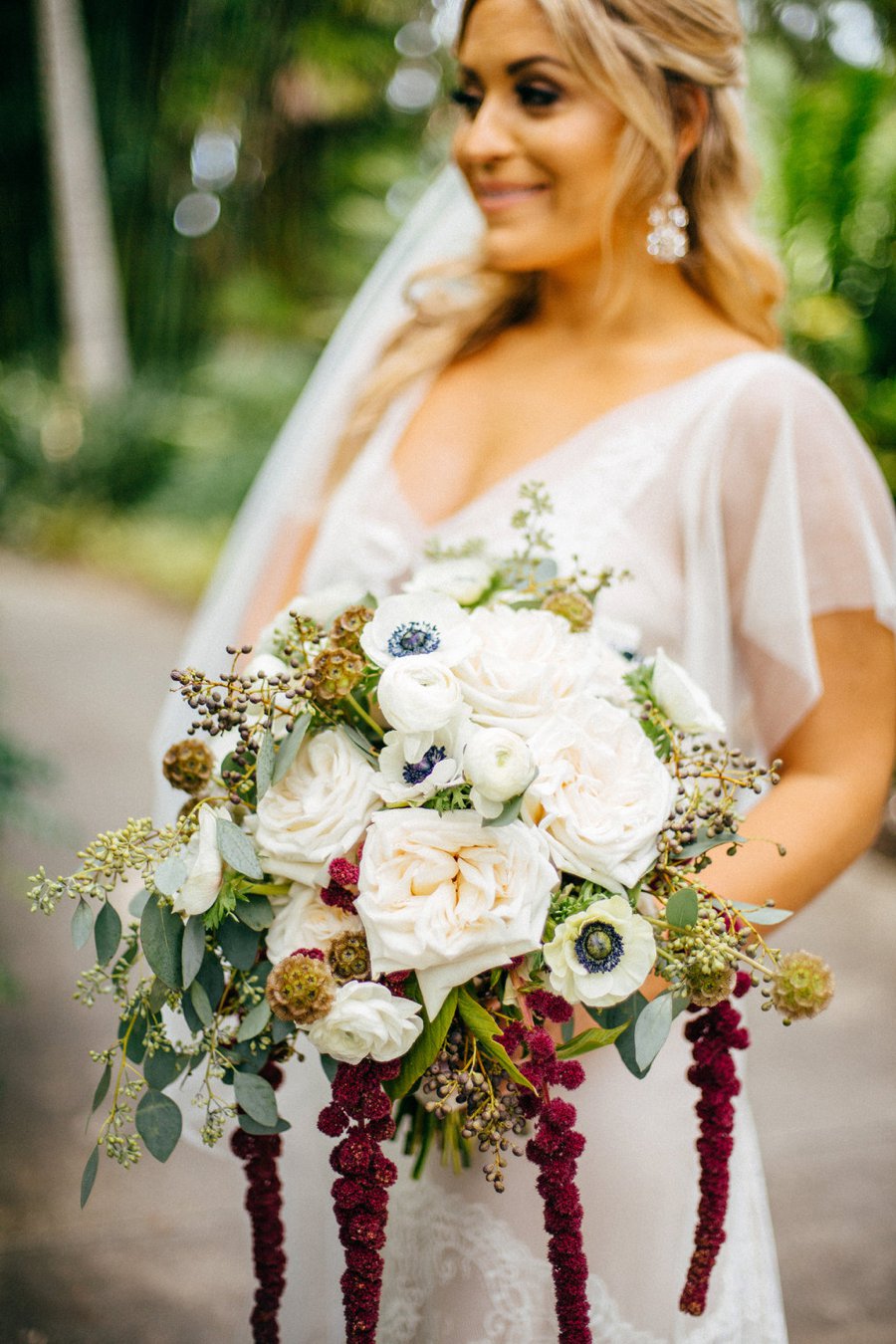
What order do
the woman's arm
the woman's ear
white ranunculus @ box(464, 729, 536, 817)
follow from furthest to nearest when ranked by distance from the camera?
the woman's ear → the woman's arm → white ranunculus @ box(464, 729, 536, 817)

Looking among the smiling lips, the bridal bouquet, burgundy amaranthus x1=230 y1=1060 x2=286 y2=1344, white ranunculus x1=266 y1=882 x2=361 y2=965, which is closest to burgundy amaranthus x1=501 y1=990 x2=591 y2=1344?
the bridal bouquet

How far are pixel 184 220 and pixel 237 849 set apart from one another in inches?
582

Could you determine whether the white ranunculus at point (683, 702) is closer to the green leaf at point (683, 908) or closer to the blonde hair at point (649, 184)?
the green leaf at point (683, 908)

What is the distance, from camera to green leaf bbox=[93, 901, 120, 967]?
3.89 feet

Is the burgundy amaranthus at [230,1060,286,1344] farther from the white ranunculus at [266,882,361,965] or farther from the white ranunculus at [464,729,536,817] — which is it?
the white ranunculus at [464,729,536,817]

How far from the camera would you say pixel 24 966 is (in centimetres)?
413

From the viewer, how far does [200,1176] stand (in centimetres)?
321

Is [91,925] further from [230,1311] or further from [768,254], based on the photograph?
[230,1311]

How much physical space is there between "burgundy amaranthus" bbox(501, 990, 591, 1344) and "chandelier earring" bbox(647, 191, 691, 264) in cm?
135

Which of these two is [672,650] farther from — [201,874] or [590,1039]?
[201,874]

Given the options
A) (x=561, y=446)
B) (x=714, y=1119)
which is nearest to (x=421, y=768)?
(x=714, y=1119)

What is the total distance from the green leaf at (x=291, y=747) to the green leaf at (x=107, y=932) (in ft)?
0.75

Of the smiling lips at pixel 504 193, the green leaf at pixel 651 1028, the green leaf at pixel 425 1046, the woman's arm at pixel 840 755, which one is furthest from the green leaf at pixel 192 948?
the smiling lips at pixel 504 193

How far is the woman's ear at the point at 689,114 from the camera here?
1.84 m
